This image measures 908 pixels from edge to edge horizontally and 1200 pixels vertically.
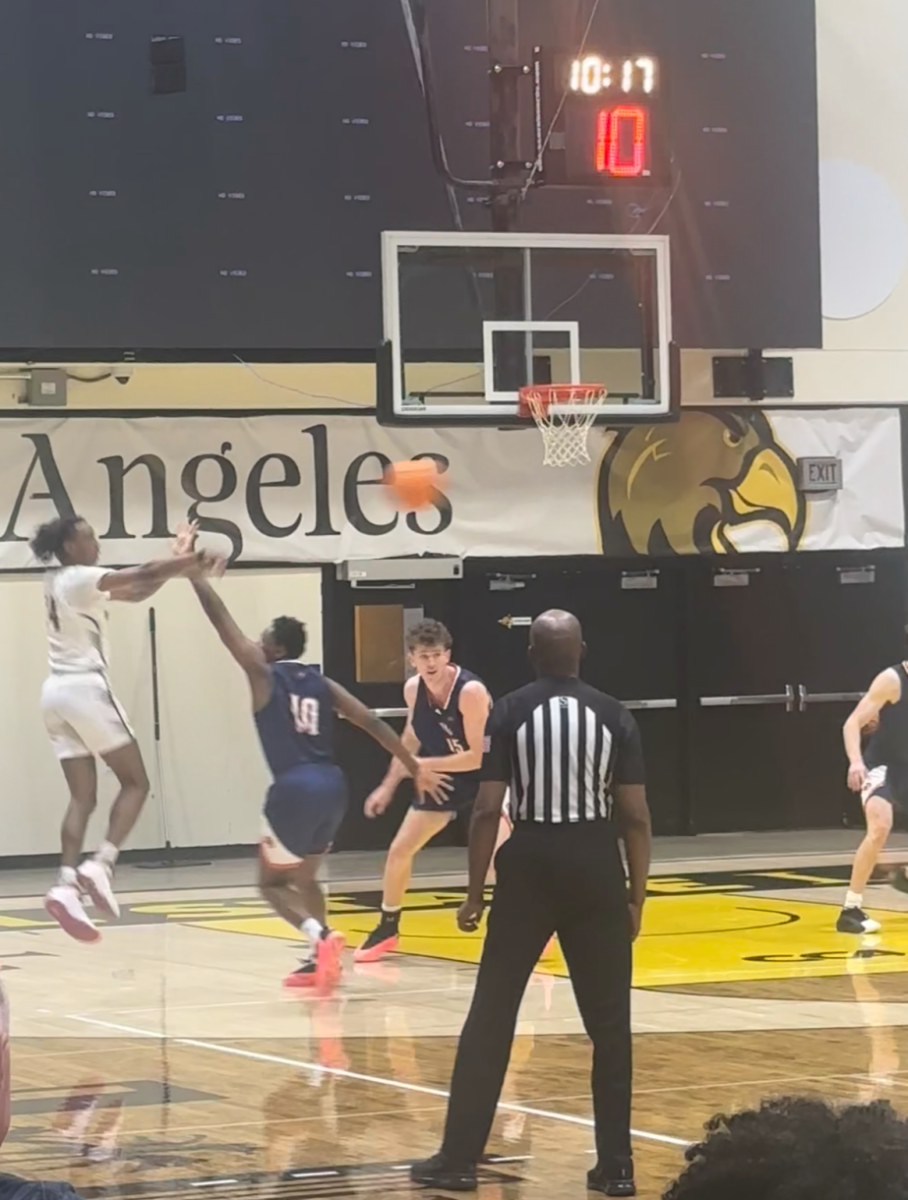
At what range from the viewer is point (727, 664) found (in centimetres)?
→ 1930

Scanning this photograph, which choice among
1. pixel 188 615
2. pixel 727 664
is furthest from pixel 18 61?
pixel 727 664

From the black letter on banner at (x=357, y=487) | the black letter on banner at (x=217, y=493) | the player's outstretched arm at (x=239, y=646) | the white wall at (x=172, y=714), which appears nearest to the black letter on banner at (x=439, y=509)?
the black letter on banner at (x=357, y=487)

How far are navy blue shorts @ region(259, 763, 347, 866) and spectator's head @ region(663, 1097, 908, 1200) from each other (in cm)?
859

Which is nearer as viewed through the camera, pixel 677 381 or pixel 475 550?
pixel 677 381

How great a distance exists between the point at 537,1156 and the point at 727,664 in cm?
1275

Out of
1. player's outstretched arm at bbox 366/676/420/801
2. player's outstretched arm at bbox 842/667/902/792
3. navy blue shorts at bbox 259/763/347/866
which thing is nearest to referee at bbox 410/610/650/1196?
navy blue shorts at bbox 259/763/347/866

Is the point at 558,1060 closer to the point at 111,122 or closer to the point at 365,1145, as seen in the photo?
the point at 365,1145

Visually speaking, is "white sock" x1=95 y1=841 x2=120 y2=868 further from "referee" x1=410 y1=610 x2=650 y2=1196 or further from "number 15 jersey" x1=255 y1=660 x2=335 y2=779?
"referee" x1=410 y1=610 x2=650 y2=1196

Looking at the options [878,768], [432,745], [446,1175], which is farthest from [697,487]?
[446,1175]

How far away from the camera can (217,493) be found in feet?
57.6

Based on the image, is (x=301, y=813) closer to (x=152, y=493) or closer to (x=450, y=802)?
(x=450, y=802)

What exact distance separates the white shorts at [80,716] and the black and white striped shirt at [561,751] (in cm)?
434

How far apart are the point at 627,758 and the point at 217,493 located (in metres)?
11.2

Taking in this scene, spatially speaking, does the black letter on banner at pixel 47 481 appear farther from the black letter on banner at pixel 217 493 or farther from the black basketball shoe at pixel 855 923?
the black basketball shoe at pixel 855 923
